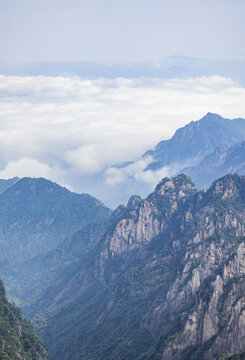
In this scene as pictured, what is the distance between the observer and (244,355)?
17975cm

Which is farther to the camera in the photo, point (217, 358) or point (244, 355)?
point (217, 358)

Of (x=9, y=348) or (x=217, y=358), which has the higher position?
(x=9, y=348)

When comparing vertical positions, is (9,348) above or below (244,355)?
above

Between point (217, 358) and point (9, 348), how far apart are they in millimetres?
70146

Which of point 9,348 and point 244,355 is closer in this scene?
point 244,355

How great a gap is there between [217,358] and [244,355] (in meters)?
21.8

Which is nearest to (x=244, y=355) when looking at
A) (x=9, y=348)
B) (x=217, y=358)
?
(x=217, y=358)

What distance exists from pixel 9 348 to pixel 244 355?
75.9 m

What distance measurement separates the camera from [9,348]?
634 ft

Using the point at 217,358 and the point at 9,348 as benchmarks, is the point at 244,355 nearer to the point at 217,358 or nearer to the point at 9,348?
the point at 217,358
